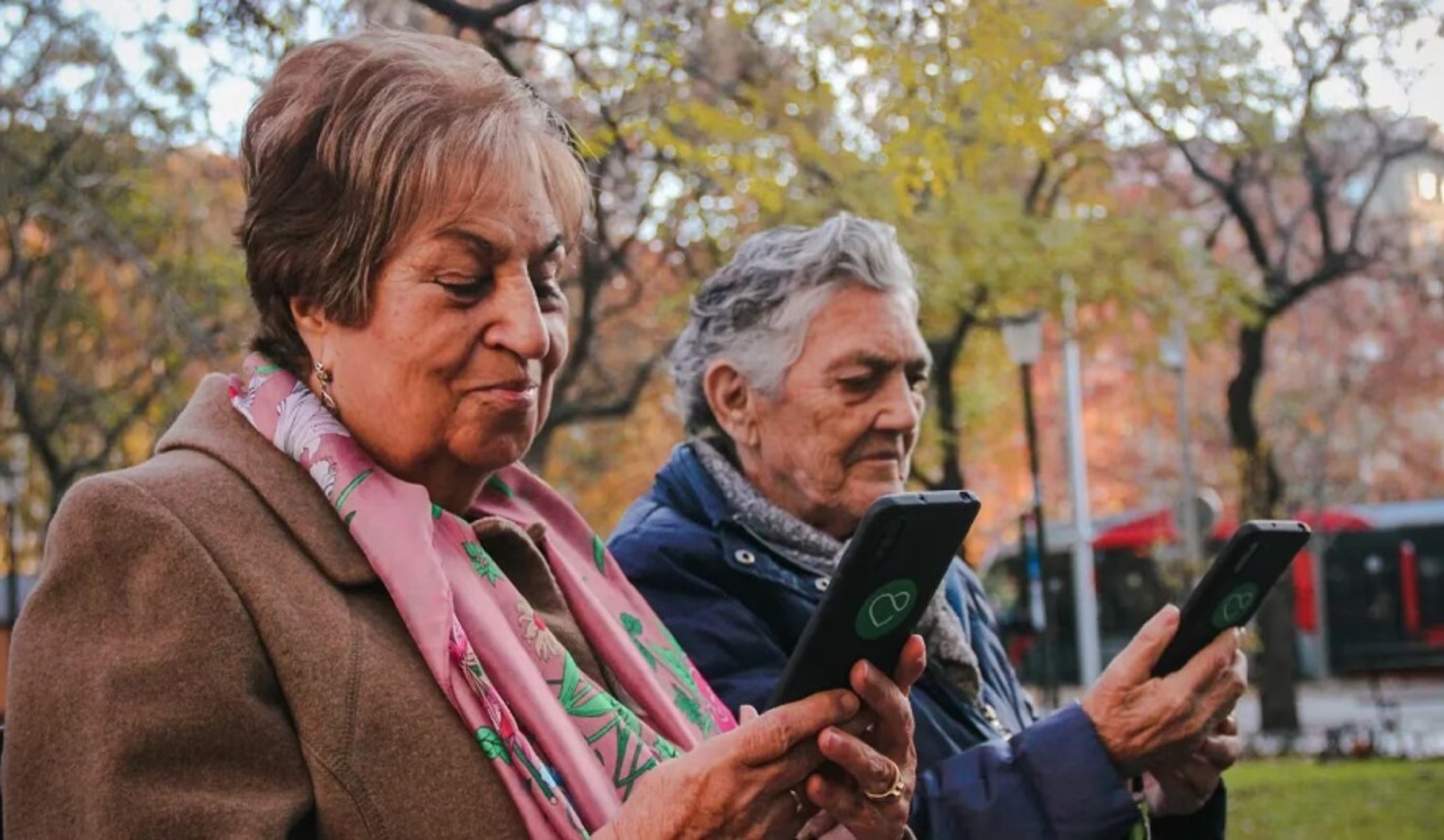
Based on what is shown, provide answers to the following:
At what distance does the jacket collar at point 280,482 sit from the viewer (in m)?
1.97

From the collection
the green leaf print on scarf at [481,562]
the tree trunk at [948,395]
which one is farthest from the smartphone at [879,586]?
the tree trunk at [948,395]

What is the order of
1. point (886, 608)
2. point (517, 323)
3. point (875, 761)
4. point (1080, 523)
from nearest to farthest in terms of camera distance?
point (886, 608), point (875, 761), point (517, 323), point (1080, 523)

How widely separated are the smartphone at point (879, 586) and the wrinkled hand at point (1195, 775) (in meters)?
1.45

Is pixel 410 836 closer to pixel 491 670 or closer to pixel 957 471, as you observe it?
pixel 491 670

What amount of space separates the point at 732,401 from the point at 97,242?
10.8 metres

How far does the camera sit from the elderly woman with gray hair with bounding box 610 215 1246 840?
115 inches

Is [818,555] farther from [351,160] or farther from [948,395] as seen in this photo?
[948,395]

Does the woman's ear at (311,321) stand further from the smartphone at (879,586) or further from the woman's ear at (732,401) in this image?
the woman's ear at (732,401)

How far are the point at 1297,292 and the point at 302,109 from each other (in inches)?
728

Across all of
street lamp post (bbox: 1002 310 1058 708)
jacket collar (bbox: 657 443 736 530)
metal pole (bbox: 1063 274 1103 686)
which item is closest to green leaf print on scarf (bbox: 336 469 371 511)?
jacket collar (bbox: 657 443 736 530)

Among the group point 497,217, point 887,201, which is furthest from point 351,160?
point 887,201

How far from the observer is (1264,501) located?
62.8 feet

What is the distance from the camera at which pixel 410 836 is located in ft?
6.09

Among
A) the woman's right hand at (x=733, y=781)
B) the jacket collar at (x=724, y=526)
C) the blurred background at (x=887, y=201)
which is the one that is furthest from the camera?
the blurred background at (x=887, y=201)
